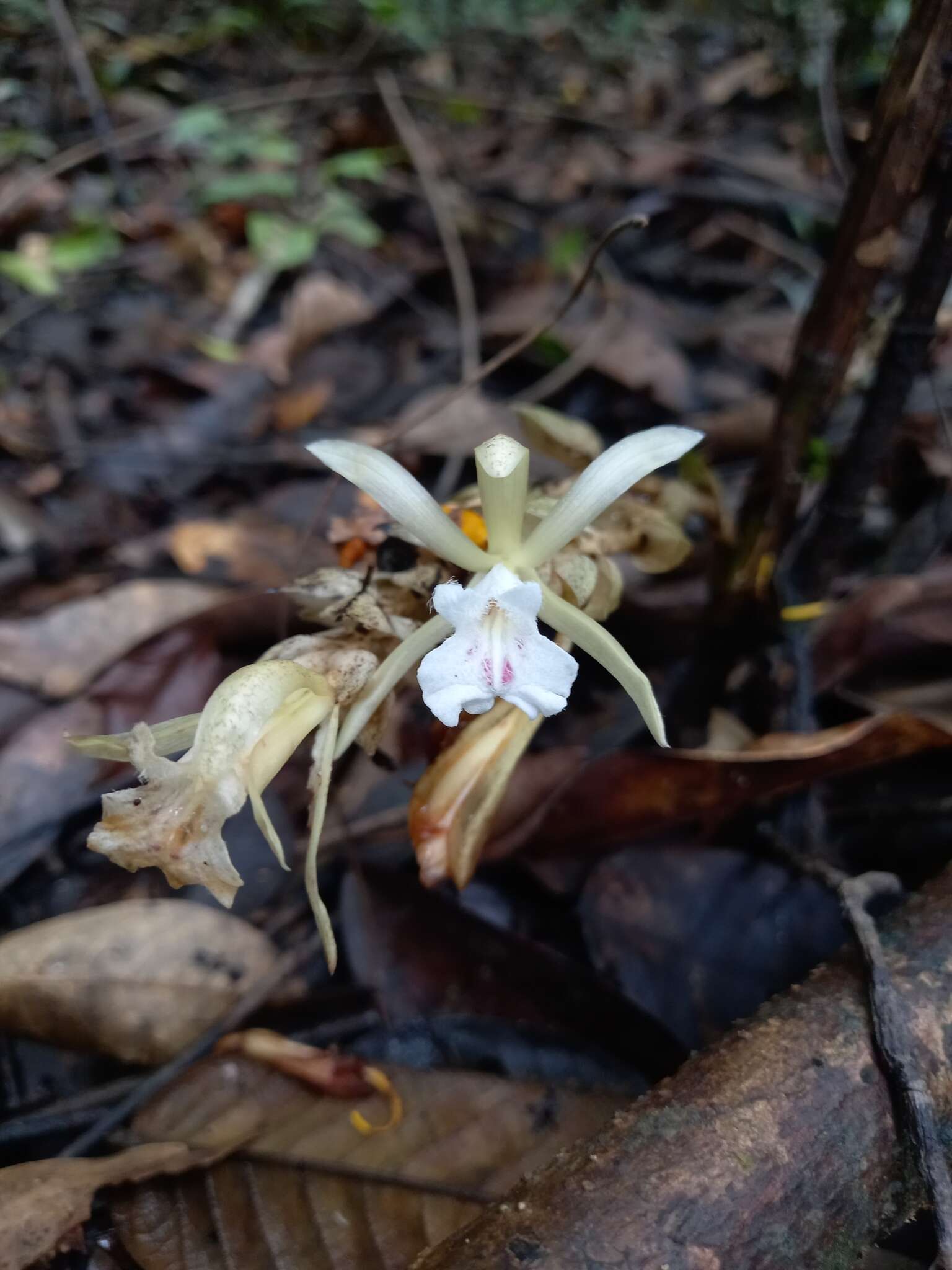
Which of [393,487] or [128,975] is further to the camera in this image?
[128,975]

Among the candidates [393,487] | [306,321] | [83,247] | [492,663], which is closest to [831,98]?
[393,487]

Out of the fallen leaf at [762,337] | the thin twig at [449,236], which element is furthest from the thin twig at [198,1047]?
the fallen leaf at [762,337]

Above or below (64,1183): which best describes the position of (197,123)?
above

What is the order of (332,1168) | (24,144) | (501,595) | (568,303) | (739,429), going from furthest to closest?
(24,144) < (739,429) < (568,303) < (332,1168) < (501,595)

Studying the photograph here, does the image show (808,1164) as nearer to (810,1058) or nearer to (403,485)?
(810,1058)

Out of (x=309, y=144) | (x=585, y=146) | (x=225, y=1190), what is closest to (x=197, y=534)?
(x=225, y=1190)

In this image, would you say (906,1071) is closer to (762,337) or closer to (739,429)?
(739,429)
